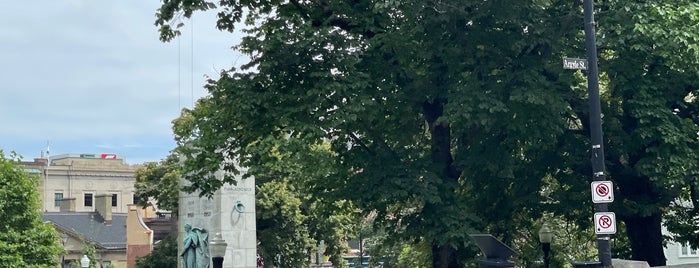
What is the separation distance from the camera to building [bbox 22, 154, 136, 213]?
117 meters

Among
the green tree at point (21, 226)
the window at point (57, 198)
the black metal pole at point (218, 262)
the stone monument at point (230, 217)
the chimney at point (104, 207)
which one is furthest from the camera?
the window at point (57, 198)

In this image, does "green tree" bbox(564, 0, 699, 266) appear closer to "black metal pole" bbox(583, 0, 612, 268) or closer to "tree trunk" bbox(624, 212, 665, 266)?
"tree trunk" bbox(624, 212, 665, 266)

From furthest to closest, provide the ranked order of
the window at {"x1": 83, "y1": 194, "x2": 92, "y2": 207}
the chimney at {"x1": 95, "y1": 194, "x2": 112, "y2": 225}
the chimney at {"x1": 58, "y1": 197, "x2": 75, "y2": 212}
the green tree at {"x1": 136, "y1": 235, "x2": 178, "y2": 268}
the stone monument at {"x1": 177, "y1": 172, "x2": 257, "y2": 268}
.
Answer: the window at {"x1": 83, "y1": 194, "x2": 92, "y2": 207}
the chimney at {"x1": 58, "y1": 197, "x2": 75, "y2": 212}
the chimney at {"x1": 95, "y1": 194, "x2": 112, "y2": 225}
the green tree at {"x1": 136, "y1": 235, "x2": 178, "y2": 268}
the stone monument at {"x1": 177, "y1": 172, "x2": 257, "y2": 268}

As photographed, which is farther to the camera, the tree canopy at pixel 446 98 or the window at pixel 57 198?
the window at pixel 57 198

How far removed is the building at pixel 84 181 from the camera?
117 m

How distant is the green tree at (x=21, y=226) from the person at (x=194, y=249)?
21.4 feet

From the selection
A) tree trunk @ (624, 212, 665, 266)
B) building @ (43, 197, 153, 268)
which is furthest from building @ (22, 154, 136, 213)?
tree trunk @ (624, 212, 665, 266)

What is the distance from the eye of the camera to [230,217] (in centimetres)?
3662

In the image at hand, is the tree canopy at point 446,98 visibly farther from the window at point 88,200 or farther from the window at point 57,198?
the window at point 88,200

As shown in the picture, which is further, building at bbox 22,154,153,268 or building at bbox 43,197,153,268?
building at bbox 22,154,153,268

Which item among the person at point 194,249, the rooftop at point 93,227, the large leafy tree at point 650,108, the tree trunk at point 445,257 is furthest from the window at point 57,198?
the large leafy tree at point 650,108

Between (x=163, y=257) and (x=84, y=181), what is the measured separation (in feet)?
231

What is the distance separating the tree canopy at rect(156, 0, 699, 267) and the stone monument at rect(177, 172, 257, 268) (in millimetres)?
12121

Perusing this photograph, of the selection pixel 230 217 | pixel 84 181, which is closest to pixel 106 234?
pixel 84 181
